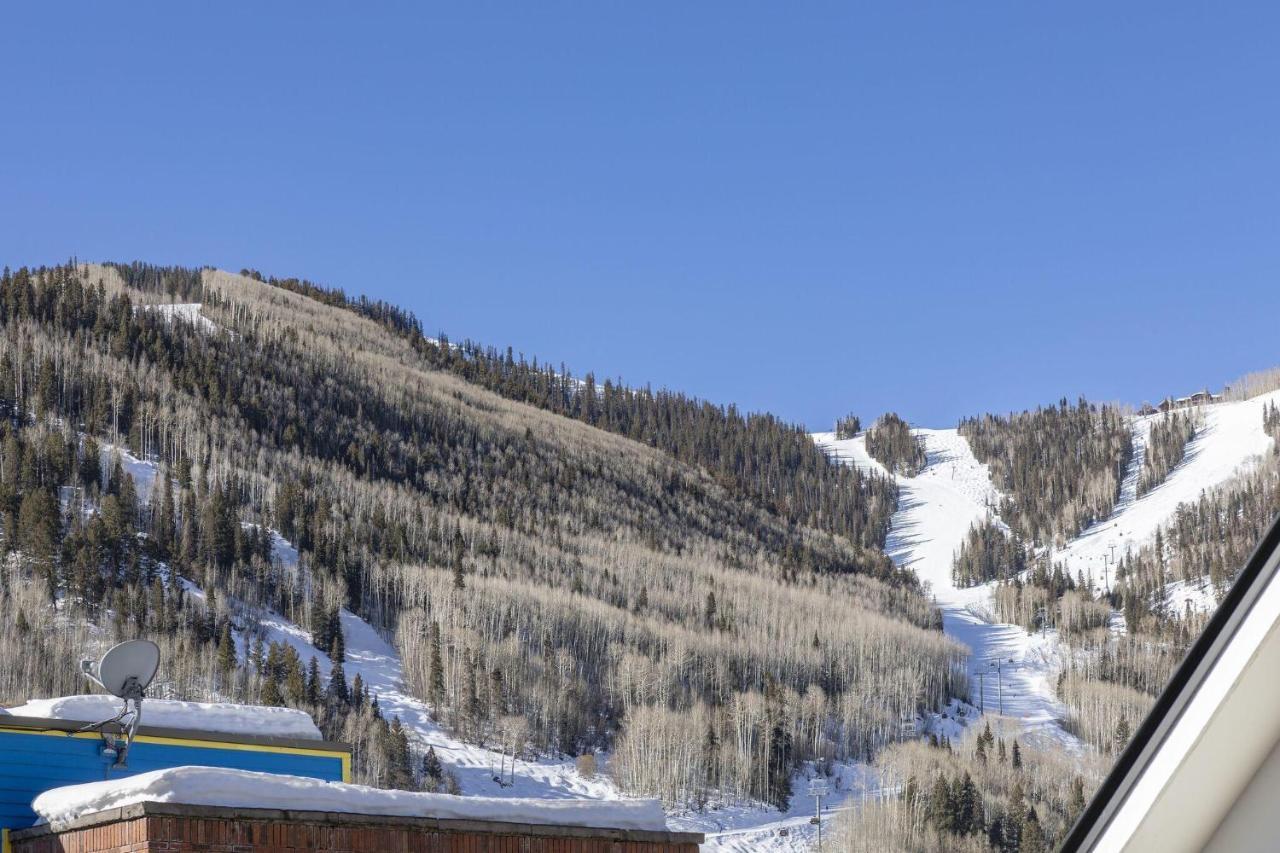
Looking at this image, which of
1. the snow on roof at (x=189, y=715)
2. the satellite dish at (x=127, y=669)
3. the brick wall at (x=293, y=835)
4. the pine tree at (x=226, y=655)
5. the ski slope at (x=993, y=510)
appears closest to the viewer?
the brick wall at (x=293, y=835)

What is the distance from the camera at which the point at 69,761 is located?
38.9ft

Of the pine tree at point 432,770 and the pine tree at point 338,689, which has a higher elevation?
the pine tree at point 338,689

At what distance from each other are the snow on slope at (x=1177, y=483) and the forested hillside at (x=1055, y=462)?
197 centimetres

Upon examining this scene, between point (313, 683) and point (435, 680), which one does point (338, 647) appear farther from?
point (313, 683)

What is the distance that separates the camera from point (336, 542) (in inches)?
2657

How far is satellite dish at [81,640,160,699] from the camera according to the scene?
464 inches

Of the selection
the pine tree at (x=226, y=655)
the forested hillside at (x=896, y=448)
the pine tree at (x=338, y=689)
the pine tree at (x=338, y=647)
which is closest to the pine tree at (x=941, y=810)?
the pine tree at (x=338, y=689)

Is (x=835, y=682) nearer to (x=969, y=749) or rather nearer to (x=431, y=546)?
(x=969, y=749)

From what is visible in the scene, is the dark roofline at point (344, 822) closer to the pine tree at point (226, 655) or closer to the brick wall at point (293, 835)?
the brick wall at point (293, 835)

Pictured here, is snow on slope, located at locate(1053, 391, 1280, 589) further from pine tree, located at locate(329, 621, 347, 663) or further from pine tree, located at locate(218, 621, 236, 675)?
pine tree, located at locate(218, 621, 236, 675)

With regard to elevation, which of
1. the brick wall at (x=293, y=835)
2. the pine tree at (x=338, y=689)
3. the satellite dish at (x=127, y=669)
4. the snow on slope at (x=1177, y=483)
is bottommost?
the pine tree at (x=338, y=689)

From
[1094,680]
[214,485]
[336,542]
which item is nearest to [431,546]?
[336,542]

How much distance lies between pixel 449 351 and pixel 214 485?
75021mm

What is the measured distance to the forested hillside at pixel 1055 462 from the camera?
13625cm
